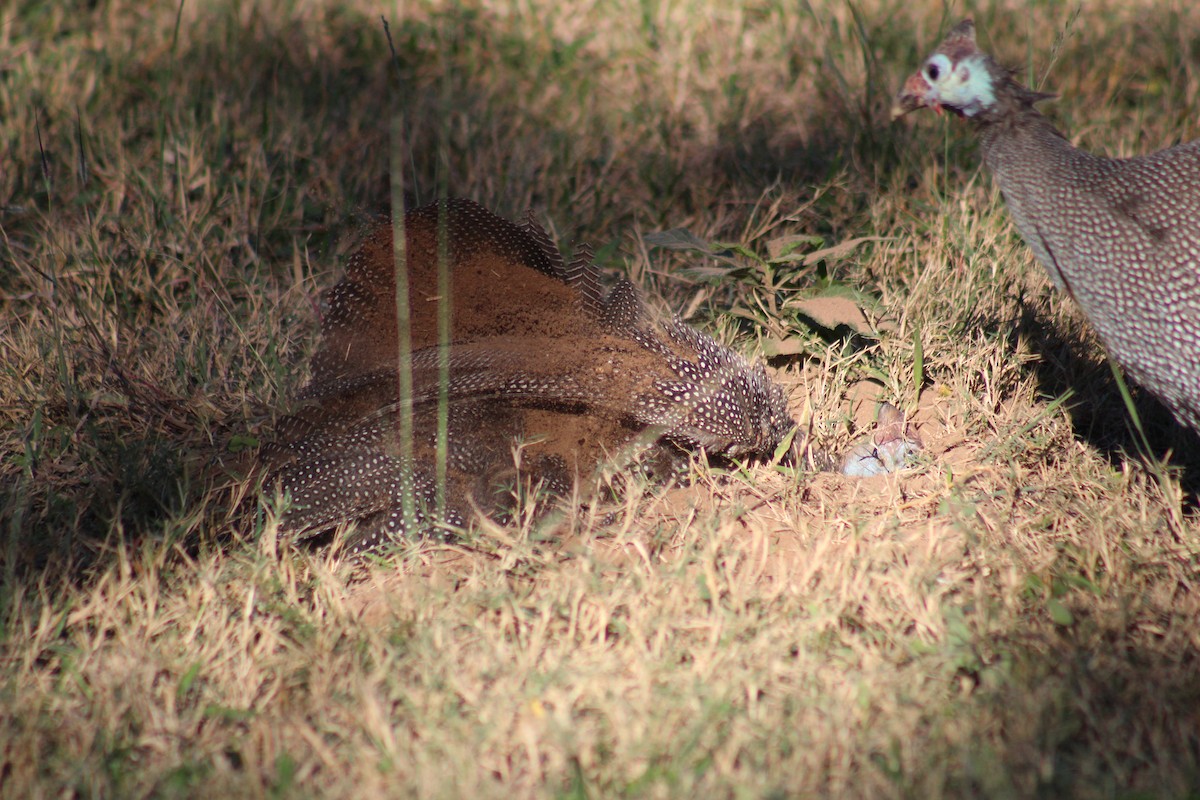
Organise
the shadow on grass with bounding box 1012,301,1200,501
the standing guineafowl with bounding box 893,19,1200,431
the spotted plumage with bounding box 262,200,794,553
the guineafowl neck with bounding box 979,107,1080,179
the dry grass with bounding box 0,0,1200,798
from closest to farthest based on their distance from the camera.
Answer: the dry grass with bounding box 0,0,1200,798 < the standing guineafowl with bounding box 893,19,1200,431 < the guineafowl neck with bounding box 979,107,1080,179 < the spotted plumage with bounding box 262,200,794,553 < the shadow on grass with bounding box 1012,301,1200,501

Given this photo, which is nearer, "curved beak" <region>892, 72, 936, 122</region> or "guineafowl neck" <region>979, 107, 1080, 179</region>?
"guineafowl neck" <region>979, 107, 1080, 179</region>

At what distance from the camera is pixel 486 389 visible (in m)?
2.56

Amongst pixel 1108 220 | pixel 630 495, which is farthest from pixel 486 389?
pixel 1108 220

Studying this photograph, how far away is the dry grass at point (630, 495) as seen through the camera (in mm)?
1881

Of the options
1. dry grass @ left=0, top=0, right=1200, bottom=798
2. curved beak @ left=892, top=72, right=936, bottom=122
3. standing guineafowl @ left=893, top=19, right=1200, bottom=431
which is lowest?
dry grass @ left=0, top=0, right=1200, bottom=798

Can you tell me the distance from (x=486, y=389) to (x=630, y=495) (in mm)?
397

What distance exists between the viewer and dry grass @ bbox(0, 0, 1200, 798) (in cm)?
188

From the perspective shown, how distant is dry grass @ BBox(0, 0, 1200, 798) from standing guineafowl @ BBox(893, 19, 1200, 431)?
40cm

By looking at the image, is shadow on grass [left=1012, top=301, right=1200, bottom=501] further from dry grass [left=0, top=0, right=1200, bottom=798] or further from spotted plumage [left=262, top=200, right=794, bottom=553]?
spotted plumage [left=262, top=200, right=794, bottom=553]

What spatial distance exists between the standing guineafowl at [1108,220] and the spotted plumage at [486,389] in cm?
73

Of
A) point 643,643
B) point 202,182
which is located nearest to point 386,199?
point 202,182

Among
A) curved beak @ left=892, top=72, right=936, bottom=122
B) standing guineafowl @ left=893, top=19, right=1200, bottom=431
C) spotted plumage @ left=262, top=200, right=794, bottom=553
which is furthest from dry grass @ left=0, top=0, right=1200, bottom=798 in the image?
curved beak @ left=892, top=72, right=936, bottom=122

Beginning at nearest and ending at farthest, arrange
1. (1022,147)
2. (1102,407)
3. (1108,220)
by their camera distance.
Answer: (1108,220), (1022,147), (1102,407)

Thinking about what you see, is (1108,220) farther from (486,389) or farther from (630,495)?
(486,389)
